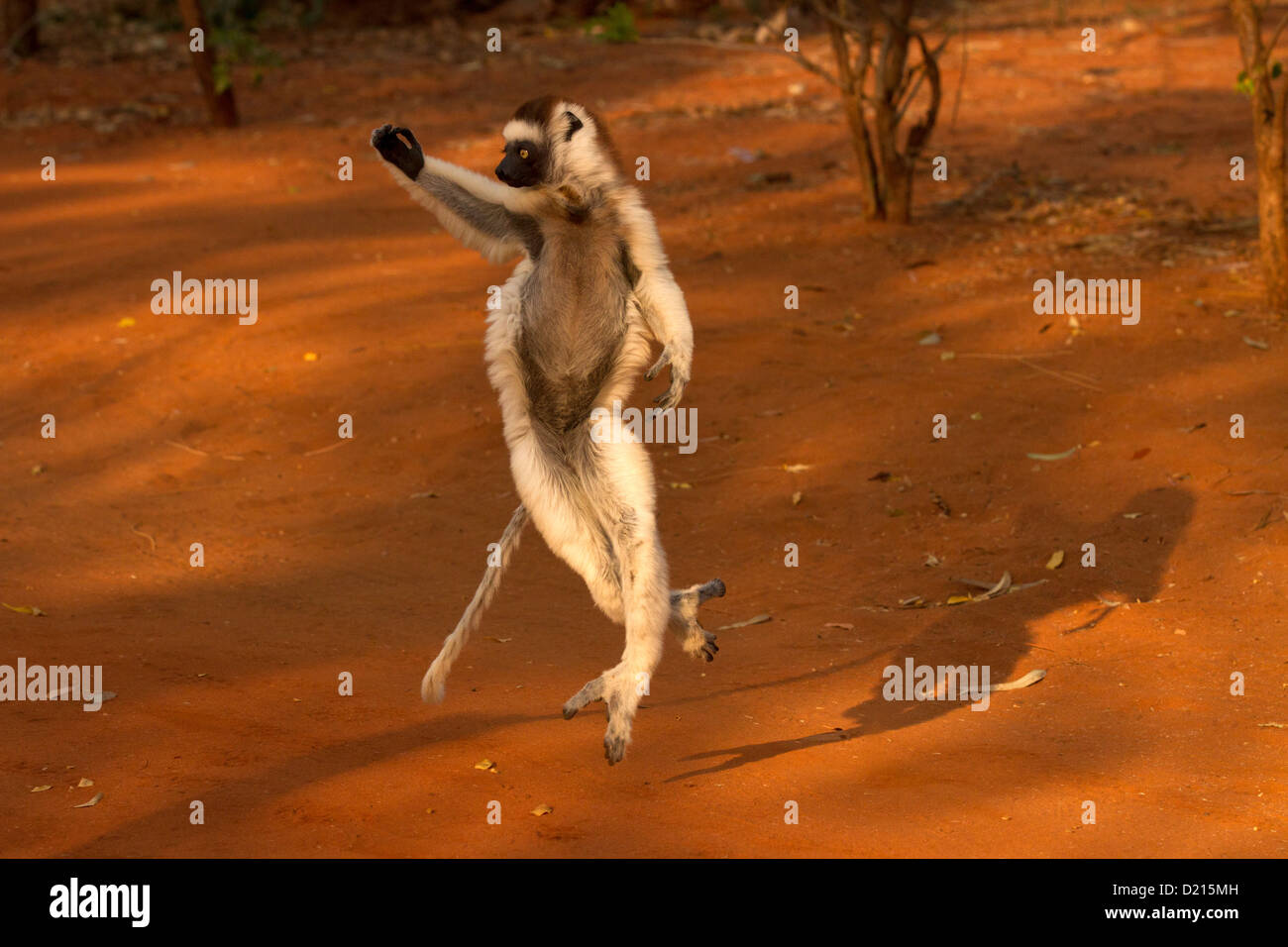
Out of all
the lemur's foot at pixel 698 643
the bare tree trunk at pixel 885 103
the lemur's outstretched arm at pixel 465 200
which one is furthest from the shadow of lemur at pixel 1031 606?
the bare tree trunk at pixel 885 103

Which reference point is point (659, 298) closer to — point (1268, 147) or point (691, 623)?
point (691, 623)

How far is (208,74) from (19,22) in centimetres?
562

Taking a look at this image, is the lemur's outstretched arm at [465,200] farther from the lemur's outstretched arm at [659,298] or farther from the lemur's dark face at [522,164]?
the lemur's outstretched arm at [659,298]

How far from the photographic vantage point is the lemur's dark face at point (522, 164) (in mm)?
4668

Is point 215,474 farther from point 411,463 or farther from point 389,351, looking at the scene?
point 389,351

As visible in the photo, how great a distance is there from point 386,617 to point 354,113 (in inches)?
468


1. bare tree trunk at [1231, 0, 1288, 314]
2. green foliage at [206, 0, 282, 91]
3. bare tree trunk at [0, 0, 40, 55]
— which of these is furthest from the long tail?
bare tree trunk at [0, 0, 40, 55]

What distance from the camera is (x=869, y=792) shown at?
459 centimetres

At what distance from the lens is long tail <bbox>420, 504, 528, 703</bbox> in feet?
16.0

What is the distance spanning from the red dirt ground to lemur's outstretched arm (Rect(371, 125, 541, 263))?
72.5 inches

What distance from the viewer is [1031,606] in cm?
635

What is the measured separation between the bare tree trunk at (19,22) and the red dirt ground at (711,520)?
6.03m

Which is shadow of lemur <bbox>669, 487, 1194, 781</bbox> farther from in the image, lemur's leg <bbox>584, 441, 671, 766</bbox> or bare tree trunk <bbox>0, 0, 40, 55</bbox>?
bare tree trunk <bbox>0, 0, 40, 55</bbox>

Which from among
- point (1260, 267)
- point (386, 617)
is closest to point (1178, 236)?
point (1260, 267)
